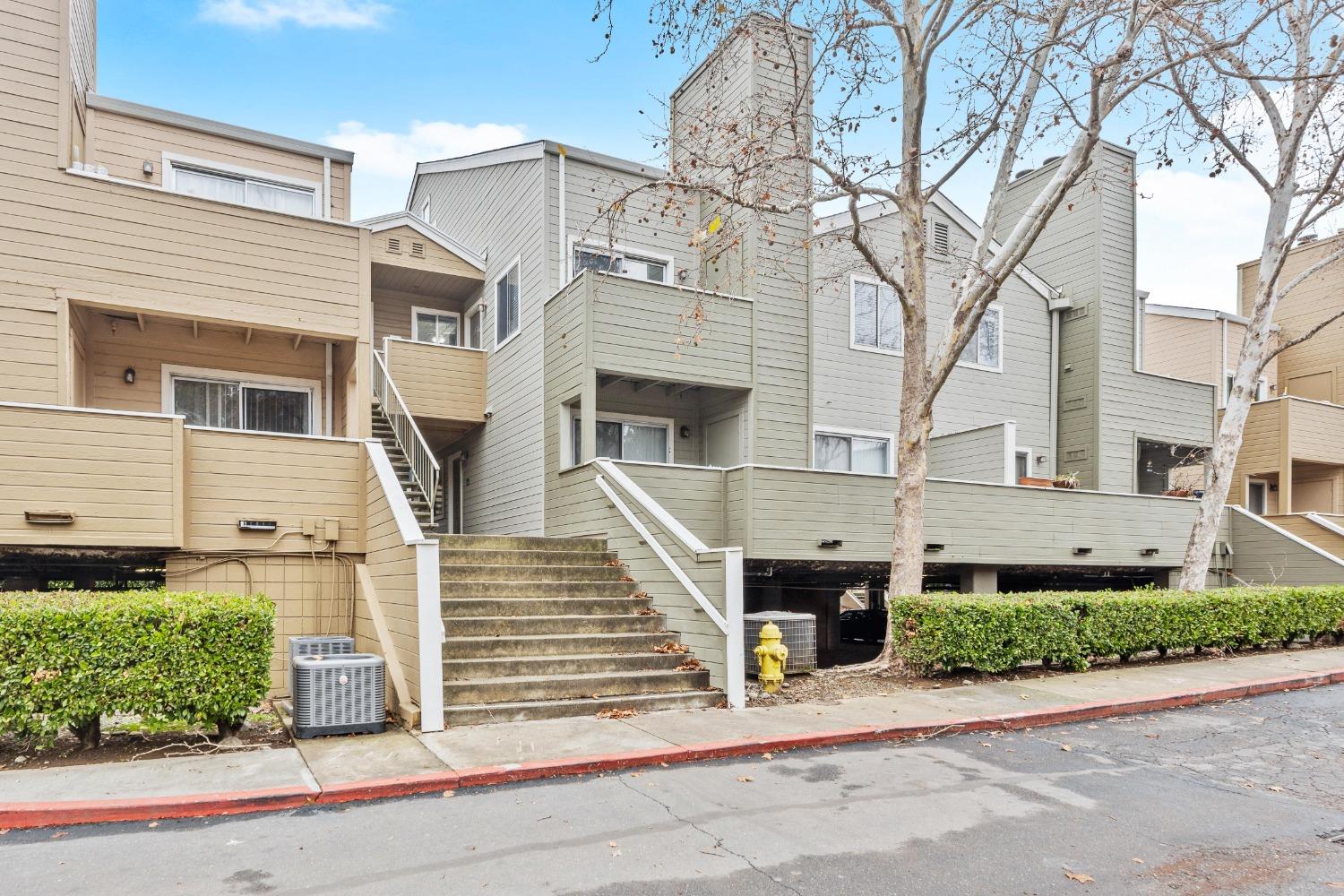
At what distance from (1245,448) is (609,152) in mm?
16567

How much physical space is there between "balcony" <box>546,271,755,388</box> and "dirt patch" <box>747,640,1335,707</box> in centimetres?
460

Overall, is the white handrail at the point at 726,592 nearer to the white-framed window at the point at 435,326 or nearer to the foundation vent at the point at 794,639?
the foundation vent at the point at 794,639

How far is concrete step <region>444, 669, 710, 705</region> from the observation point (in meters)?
7.48

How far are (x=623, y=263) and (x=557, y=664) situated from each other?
763 centimetres

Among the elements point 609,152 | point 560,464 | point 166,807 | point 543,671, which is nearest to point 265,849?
point 166,807

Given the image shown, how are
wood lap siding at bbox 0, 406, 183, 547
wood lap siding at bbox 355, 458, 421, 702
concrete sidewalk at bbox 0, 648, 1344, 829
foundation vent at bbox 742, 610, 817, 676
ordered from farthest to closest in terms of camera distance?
foundation vent at bbox 742, 610, 817, 676 < wood lap siding at bbox 0, 406, 183, 547 < wood lap siding at bbox 355, 458, 421, 702 < concrete sidewalk at bbox 0, 648, 1344, 829

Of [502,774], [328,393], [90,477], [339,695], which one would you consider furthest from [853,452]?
[90,477]

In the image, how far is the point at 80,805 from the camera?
16.3 feet

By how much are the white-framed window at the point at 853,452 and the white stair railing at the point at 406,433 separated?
608 centimetres

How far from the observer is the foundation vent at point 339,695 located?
22.1ft

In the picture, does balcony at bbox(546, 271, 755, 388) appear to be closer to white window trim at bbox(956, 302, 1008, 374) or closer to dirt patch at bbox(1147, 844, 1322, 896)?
white window trim at bbox(956, 302, 1008, 374)

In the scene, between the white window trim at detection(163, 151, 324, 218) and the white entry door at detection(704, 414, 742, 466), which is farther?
the white entry door at detection(704, 414, 742, 466)

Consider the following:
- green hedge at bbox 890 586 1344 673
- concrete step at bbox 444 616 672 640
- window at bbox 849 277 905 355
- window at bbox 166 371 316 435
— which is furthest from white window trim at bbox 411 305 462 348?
green hedge at bbox 890 586 1344 673

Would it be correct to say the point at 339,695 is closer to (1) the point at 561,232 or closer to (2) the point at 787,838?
(2) the point at 787,838
